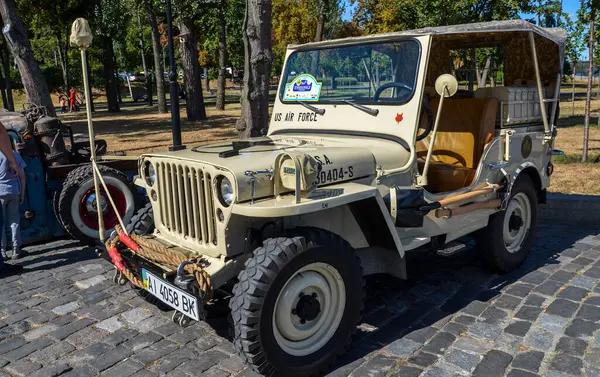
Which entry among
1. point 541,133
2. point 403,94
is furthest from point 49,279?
point 541,133

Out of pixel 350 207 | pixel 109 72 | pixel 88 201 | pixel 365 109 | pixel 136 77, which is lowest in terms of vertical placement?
pixel 88 201

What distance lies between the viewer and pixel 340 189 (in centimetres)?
353

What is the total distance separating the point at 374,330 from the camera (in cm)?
412

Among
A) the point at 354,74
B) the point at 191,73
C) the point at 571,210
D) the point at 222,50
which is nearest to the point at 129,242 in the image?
the point at 354,74

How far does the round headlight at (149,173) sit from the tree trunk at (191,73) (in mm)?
17288

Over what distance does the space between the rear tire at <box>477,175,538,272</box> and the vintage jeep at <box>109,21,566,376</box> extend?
17 millimetres

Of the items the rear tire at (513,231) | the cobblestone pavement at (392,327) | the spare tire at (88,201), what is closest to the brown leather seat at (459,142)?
the rear tire at (513,231)

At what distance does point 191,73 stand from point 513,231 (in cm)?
1727

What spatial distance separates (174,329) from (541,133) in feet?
13.5

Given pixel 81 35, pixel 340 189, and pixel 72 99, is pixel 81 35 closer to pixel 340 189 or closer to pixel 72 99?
pixel 340 189

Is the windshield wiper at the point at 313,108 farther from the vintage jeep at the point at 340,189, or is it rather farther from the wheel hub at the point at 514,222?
the wheel hub at the point at 514,222

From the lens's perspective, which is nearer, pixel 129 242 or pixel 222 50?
pixel 129 242

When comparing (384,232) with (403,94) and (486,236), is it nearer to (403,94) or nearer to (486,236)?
(403,94)

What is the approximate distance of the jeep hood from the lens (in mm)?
3338
